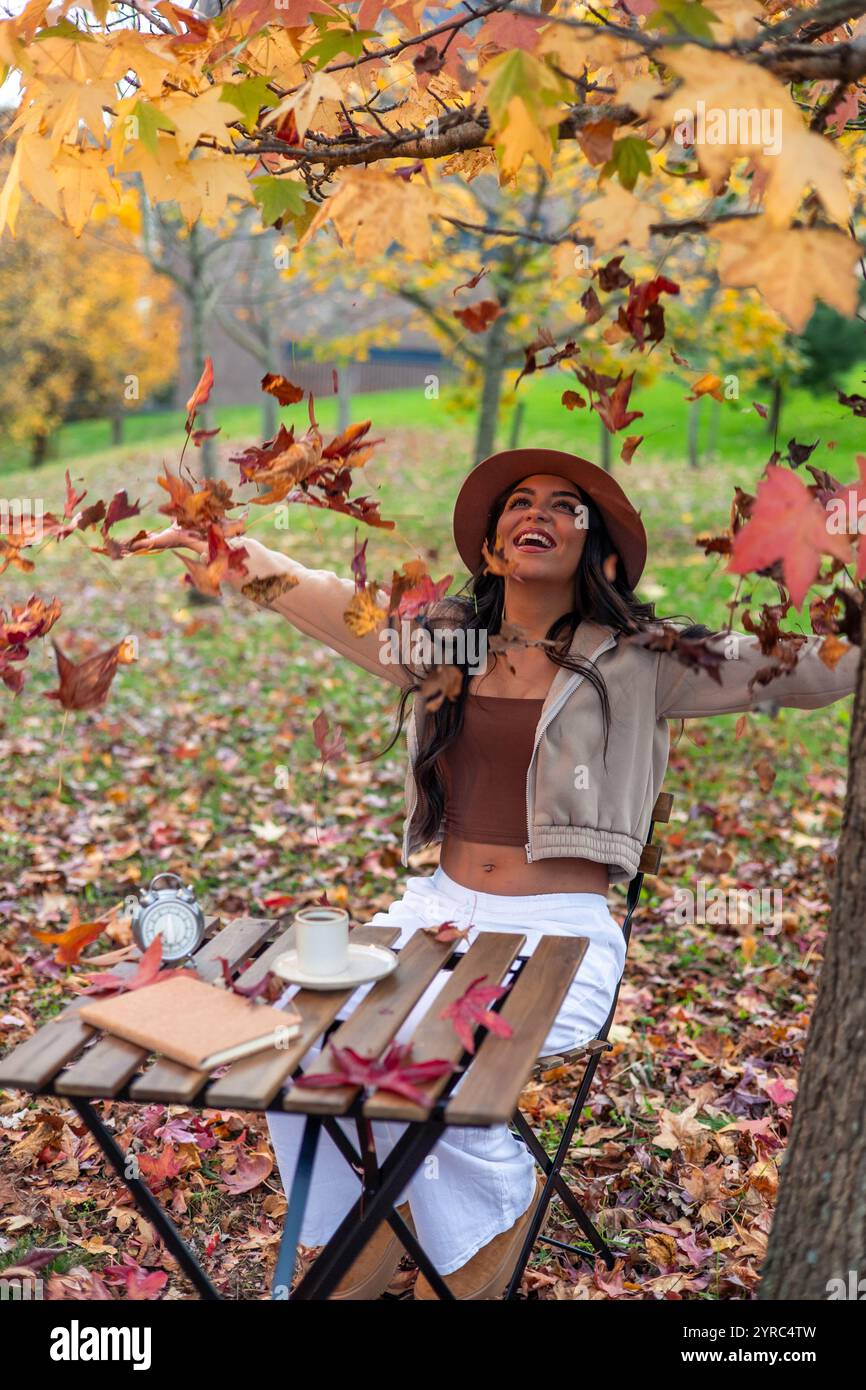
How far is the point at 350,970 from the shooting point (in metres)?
2.35

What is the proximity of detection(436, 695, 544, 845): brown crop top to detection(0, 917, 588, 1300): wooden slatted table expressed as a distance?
0.46 meters

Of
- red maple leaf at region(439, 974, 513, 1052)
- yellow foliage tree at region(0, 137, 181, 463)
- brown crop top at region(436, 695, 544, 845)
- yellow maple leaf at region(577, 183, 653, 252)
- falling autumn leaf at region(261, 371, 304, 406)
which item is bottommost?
red maple leaf at region(439, 974, 513, 1052)

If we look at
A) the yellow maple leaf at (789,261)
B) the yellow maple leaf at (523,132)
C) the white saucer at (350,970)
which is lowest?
the white saucer at (350,970)

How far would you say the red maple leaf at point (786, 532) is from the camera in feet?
5.90

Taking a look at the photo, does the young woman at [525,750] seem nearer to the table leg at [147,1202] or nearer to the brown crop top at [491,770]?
the brown crop top at [491,770]

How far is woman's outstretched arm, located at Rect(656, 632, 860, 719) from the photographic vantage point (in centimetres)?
266

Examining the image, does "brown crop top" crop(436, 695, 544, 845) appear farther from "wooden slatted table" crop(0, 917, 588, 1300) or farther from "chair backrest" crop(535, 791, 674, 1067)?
"wooden slatted table" crop(0, 917, 588, 1300)

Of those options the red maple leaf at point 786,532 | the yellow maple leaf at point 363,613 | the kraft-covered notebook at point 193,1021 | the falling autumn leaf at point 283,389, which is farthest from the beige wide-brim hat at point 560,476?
the kraft-covered notebook at point 193,1021

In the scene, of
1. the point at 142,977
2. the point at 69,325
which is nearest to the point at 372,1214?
the point at 142,977

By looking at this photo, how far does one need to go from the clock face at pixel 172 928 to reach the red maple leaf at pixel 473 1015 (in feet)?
1.94

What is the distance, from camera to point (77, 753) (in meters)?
6.68

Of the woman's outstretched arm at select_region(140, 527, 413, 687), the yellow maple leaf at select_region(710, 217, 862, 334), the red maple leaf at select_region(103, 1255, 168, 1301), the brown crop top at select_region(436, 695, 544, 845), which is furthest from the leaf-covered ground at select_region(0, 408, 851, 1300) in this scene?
the yellow maple leaf at select_region(710, 217, 862, 334)

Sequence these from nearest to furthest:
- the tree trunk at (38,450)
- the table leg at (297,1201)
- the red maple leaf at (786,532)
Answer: the red maple leaf at (786,532) < the table leg at (297,1201) < the tree trunk at (38,450)
